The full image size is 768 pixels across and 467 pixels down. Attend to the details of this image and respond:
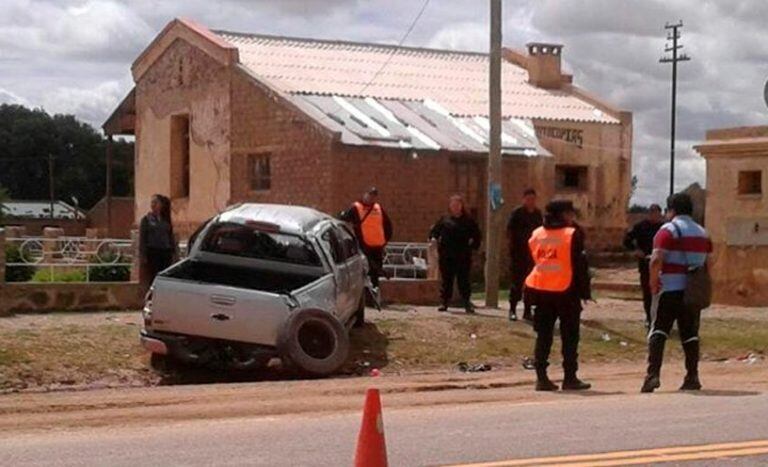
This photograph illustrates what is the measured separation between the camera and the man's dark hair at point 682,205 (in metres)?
13.0

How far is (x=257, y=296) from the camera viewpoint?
15125 mm

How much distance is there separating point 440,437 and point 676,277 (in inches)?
158

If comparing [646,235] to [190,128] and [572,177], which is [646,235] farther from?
[190,128]

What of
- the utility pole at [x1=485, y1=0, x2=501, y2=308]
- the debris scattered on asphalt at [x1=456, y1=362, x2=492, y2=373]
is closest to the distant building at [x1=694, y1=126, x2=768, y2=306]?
the utility pole at [x1=485, y1=0, x2=501, y2=308]

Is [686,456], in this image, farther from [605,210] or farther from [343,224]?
[605,210]

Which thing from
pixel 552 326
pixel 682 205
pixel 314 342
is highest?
pixel 682 205

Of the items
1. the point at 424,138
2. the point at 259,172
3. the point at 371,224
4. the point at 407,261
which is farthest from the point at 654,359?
the point at 259,172

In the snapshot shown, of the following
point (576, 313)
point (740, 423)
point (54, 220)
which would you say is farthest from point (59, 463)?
point (54, 220)

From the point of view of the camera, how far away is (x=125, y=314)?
1880 cm

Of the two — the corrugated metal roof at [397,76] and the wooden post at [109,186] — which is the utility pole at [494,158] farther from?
the wooden post at [109,186]

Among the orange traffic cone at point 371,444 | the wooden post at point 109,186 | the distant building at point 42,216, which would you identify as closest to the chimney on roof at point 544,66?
the wooden post at point 109,186

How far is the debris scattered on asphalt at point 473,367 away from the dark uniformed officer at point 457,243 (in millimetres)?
2782

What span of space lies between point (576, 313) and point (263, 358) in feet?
12.5

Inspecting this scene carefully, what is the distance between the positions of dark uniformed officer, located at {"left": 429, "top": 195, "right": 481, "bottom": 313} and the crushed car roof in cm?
299
